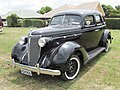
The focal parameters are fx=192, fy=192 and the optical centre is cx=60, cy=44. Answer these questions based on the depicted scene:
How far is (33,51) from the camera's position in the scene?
4.81 meters

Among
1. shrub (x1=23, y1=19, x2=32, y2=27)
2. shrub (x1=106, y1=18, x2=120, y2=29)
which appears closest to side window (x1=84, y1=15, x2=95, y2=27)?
shrub (x1=106, y1=18, x2=120, y2=29)

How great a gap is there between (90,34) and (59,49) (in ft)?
6.30

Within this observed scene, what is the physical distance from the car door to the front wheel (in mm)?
878

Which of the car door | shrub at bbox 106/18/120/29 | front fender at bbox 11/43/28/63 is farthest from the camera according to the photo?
shrub at bbox 106/18/120/29

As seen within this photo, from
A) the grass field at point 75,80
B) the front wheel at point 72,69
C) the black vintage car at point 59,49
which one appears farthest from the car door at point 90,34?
the front wheel at point 72,69

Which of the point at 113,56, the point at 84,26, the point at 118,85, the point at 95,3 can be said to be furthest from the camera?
the point at 95,3

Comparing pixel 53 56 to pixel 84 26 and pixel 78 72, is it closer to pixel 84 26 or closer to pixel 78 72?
pixel 78 72

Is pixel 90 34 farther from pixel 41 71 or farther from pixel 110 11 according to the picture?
pixel 110 11

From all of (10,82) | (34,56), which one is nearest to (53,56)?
(34,56)

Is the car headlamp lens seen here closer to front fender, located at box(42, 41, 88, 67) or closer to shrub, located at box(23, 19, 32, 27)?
front fender, located at box(42, 41, 88, 67)

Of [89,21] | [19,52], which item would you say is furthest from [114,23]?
[19,52]

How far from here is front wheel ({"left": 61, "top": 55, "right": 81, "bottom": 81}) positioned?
473 cm

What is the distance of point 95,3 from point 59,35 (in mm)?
31753

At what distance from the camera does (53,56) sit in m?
4.54
